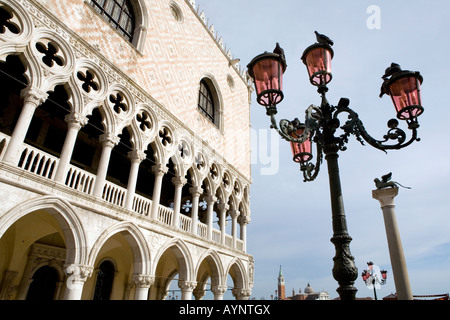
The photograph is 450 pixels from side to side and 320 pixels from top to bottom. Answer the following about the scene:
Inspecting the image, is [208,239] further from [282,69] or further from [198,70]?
[282,69]

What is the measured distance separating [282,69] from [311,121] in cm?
72

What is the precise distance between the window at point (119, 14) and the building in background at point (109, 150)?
0.13ft

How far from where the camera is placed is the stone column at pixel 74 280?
539cm

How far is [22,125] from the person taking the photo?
17.1ft

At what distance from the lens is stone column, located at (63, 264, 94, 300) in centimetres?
539

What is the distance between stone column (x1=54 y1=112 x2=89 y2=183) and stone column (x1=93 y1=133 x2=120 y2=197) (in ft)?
2.39

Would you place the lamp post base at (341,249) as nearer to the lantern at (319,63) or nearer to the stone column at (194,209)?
the lantern at (319,63)

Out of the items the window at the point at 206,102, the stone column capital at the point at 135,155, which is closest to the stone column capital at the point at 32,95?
the stone column capital at the point at 135,155

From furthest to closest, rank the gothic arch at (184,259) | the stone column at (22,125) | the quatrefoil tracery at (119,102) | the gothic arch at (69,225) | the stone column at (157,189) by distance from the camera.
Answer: the gothic arch at (184,259) → the stone column at (157,189) → the quatrefoil tracery at (119,102) → the gothic arch at (69,225) → the stone column at (22,125)

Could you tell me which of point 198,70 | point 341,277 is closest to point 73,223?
point 341,277

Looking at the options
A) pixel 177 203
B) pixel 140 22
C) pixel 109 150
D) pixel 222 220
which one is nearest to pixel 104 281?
pixel 177 203

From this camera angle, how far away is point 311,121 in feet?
11.8

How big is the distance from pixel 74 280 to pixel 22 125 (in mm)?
2942

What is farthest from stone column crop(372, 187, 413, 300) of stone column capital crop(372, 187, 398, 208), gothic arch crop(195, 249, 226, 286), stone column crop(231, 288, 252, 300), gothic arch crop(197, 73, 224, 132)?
gothic arch crop(197, 73, 224, 132)
